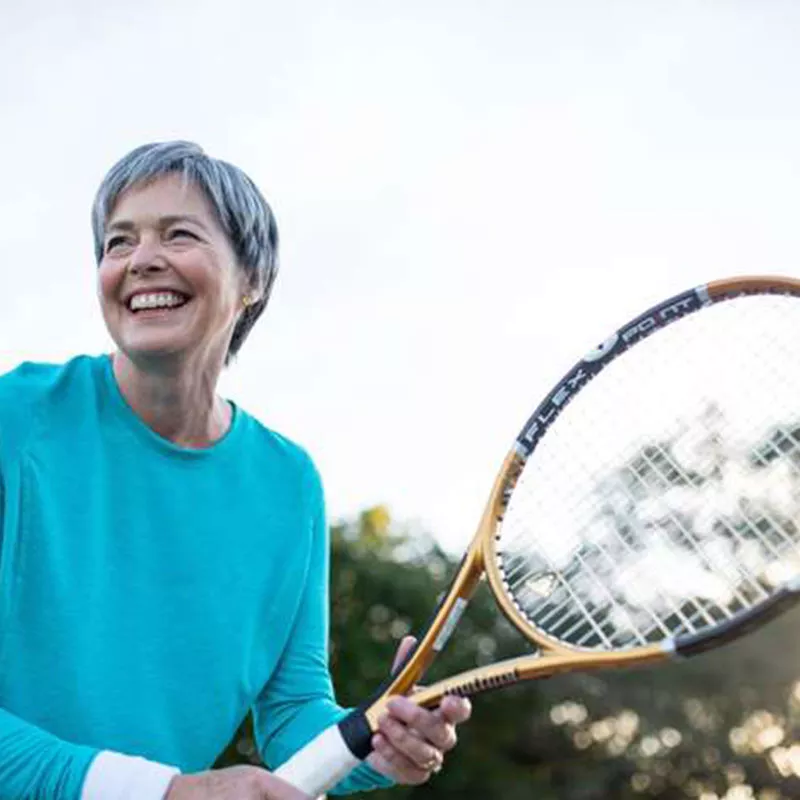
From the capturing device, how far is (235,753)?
69.0ft

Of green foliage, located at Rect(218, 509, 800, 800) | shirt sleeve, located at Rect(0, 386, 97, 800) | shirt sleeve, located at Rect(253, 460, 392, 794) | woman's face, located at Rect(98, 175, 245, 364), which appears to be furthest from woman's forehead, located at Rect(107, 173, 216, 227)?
green foliage, located at Rect(218, 509, 800, 800)

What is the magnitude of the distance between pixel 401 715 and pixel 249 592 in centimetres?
55

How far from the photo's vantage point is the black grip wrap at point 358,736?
9.85ft

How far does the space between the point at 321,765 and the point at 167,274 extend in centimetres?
103

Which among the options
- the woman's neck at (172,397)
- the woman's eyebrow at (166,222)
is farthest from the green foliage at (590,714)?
the woman's eyebrow at (166,222)

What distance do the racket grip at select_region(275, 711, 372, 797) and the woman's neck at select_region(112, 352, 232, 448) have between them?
75cm

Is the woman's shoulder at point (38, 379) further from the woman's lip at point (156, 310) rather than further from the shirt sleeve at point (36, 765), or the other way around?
the shirt sleeve at point (36, 765)

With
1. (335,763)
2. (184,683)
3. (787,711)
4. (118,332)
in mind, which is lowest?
(787,711)

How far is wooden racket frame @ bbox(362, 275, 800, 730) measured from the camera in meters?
2.99

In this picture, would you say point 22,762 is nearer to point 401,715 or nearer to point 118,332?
point 401,715

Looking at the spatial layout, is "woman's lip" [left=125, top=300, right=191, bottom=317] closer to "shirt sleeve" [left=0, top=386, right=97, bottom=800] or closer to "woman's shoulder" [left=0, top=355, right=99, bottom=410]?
"woman's shoulder" [left=0, top=355, right=99, bottom=410]

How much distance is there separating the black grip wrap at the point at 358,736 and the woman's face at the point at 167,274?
0.83 metres

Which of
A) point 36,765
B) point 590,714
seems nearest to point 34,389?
point 36,765

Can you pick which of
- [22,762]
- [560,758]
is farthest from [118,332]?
[560,758]
